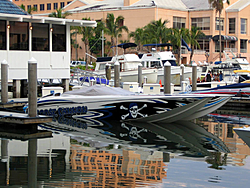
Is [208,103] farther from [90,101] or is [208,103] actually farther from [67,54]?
[67,54]

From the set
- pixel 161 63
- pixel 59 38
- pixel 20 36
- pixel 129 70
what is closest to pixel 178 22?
pixel 161 63

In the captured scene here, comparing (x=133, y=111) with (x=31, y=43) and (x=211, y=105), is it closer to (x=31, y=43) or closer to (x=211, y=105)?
(x=211, y=105)

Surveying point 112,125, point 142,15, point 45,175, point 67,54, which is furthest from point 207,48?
point 45,175

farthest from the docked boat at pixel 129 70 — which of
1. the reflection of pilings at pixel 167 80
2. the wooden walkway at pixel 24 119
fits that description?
the wooden walkway at pixel 24 119

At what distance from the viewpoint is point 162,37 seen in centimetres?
5694

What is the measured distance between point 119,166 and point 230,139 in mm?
5795

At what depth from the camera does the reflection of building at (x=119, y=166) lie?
10.2 m

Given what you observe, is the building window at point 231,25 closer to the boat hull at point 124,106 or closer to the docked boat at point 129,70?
the docked boat at point 129,70

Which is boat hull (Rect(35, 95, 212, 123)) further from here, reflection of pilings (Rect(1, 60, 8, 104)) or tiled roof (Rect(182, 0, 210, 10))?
tiled roof (Rect(182, 0, 210, 10))

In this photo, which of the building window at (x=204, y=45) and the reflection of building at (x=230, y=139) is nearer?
the reflection of building at (x=230, y=139)

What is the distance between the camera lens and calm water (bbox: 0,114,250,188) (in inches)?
398

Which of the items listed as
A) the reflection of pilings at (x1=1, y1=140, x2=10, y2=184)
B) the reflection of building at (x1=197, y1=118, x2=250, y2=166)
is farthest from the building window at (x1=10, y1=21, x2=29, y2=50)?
the reflection of building at (x1=197, y1=118, x2=250, y2=166)

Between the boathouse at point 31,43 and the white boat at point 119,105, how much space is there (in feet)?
11.9

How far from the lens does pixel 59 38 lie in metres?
23.0
